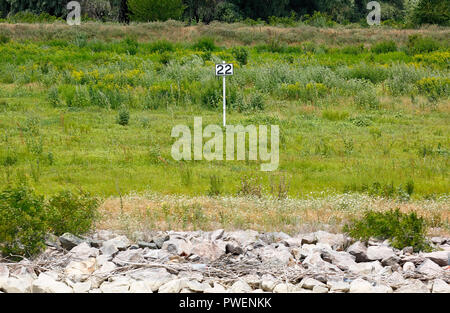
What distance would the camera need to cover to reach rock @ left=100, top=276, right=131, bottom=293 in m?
6.42

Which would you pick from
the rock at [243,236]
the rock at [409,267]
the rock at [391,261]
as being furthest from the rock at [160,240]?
the rock at [409,267]

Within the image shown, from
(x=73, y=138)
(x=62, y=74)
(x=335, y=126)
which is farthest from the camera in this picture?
(x=62, y=74)

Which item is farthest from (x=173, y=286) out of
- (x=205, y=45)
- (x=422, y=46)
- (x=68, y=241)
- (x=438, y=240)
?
(x=422, y=46)

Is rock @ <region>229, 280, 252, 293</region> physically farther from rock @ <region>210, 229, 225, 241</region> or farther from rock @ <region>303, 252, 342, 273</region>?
rock @ <region>210, 229, 225, 241</region>

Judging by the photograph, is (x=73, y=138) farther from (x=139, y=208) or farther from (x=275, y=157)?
(x=139, y=208)

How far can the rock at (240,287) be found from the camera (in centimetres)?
643

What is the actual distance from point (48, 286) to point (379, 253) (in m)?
3.71

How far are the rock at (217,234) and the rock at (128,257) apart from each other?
3.37ft

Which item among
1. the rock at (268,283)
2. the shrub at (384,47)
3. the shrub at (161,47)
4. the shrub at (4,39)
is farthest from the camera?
the shrub at (4,39)

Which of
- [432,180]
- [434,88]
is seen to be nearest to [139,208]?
[432,180]

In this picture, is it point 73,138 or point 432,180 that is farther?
point 73,138

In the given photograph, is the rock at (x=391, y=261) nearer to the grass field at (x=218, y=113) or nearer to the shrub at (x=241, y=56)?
the grass field at (x=218, y=113)

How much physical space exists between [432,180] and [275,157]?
3.30 m

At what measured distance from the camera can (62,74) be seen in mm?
22688
